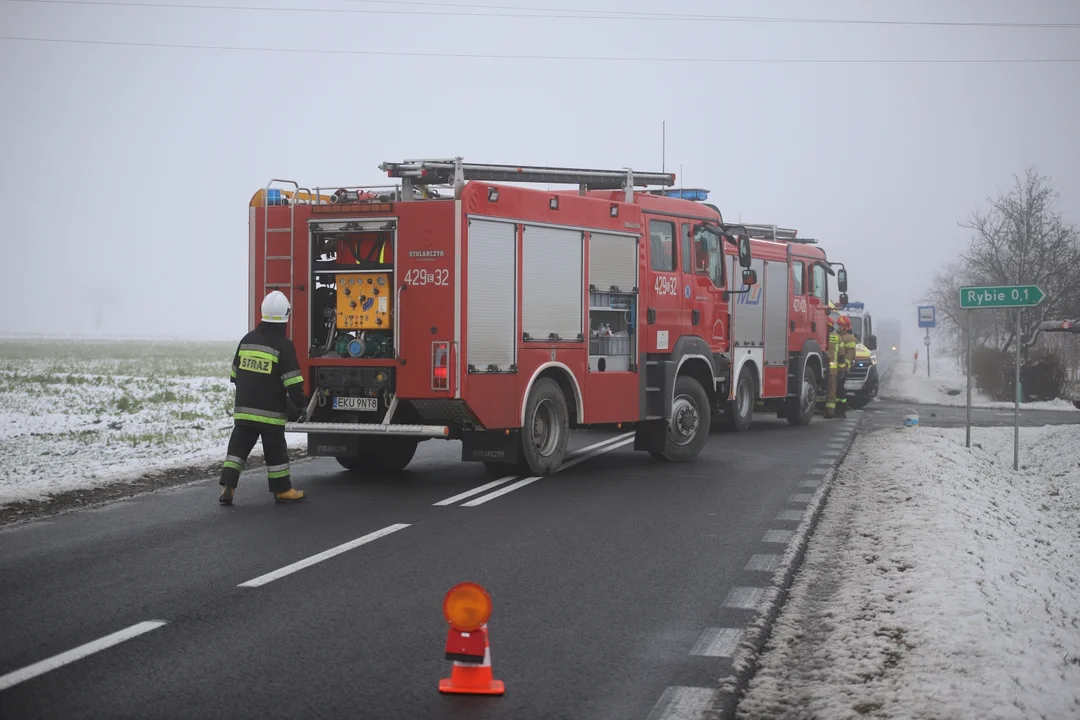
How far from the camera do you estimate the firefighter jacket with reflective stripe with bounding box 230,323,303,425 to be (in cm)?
1122

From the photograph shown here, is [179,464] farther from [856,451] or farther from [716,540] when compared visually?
[856,451]

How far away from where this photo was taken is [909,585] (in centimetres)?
755

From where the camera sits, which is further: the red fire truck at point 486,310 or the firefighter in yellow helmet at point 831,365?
the firefighter in yellow helmet at point 831,365

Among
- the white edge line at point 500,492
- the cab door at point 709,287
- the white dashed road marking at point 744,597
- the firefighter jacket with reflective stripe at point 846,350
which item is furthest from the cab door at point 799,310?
the white dashed road marking at point 744,597

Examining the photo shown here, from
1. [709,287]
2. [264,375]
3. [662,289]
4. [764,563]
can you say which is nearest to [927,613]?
[764,563]

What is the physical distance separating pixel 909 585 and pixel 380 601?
322 centimetres

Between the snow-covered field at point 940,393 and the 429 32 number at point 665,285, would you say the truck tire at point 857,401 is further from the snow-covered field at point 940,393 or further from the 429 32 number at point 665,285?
the 429 32 number at point 665,285

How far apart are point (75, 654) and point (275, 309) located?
577 cm

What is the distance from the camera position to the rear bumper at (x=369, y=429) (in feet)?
39.9

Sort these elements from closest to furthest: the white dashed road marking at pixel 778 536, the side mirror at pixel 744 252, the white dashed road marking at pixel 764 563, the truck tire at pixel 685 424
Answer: the white dashed road marking at pixel 764 563 < the white dashed road marking at pixel 778 536 < the truck tire at pixel 685 424 < the side mirror at pixel 744 252

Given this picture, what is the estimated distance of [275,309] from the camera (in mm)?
11281

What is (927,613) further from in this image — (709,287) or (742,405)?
(742,405)

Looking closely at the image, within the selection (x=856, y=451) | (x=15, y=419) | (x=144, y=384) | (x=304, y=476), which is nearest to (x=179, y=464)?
(x=304, y=476)

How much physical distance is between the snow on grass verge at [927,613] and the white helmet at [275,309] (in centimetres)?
518
